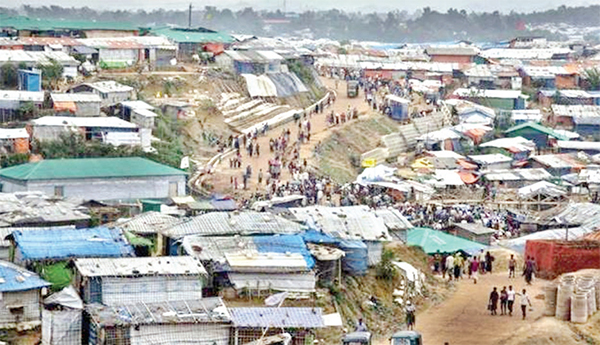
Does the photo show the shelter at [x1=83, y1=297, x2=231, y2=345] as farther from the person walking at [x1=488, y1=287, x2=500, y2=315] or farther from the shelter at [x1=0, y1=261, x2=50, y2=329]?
the person walking at [x1=488, y1=287, x2=500, y2=315]

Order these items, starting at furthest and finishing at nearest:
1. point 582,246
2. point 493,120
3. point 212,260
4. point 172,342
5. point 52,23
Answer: point 52,23 → point 493,120 → point 582,246 → point 212,260 → point 172,342

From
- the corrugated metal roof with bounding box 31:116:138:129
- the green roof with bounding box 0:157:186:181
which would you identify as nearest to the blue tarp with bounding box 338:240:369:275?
the green roof with bounding box 0:157:186:181

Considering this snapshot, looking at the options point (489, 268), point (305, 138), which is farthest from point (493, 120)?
point (489, 268)

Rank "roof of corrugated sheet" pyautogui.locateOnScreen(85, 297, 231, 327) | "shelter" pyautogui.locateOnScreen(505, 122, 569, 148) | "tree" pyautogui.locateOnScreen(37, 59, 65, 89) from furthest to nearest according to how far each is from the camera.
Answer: "shelter" pyautogui.locateOnScreen(505, 122, 569, 148) → "tree" pyautogui.locateOnScreen(37, 59, 65, 89) → "roof of corrugated sheet" pyautogui.locateOnScreen(85, 297, 231, 327)

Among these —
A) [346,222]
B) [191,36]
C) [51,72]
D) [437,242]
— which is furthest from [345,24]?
[346,222]

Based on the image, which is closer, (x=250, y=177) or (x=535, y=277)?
(x=535, y=277)

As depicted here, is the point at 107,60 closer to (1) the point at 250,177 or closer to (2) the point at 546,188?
(1) the point at 250,177

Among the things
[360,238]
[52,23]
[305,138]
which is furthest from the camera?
[52,23]
